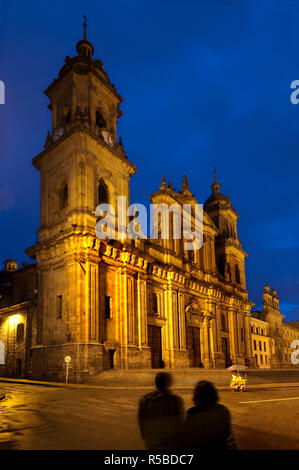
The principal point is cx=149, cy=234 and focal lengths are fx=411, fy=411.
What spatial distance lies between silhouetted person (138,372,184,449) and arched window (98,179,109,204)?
29939 mm

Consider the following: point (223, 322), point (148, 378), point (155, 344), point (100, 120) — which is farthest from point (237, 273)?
point (148, 378)

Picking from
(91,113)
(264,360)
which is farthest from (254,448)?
(264,360)

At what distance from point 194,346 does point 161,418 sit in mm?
41070

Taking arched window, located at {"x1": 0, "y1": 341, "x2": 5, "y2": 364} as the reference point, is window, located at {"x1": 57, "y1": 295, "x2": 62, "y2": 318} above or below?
above

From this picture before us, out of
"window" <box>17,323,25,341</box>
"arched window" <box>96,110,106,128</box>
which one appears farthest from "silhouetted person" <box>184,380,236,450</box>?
"window" <box>17,323,25,341</box>

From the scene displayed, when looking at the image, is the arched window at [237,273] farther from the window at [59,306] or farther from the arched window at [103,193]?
the window at [59,306]

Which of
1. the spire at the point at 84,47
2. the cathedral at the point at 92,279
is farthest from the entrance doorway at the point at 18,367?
the spire at the point at 84,47

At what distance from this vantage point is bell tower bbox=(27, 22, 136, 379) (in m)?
28.5

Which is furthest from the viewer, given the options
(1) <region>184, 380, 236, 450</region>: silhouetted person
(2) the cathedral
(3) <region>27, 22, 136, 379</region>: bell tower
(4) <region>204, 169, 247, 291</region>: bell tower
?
(4) <region>204, 169, 247, 291</region>: bell tower

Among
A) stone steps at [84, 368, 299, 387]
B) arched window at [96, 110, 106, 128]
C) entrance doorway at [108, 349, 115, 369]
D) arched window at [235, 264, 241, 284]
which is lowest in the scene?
stone steps at [84, 368, 299, 387]

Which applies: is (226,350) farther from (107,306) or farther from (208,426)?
(208,426)

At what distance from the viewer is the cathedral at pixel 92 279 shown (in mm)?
29062

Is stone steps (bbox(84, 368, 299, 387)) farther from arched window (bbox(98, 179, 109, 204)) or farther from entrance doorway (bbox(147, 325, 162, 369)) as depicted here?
arched window (bbox(98, 179, 109, 204))
